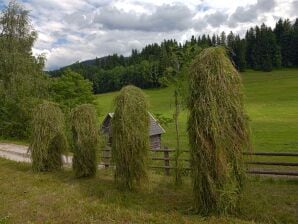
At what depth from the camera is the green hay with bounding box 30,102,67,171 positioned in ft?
52.5

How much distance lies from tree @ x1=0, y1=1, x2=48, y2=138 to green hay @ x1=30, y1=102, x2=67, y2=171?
766 inches

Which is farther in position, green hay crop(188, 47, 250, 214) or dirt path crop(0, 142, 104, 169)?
dirt path crop(0, 142, 104, 169)

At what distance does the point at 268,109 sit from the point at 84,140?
4997 cm

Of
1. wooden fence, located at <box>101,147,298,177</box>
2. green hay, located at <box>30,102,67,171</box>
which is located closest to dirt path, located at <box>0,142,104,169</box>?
green hay, located at <box>30,102,67,171</box>

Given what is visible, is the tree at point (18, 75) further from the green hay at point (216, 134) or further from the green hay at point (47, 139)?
the green hay at point (216, 134)

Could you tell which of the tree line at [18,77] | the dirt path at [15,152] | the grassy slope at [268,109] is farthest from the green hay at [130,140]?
the tree line at [18,77]

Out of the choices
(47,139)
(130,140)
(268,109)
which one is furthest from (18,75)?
(268,109)

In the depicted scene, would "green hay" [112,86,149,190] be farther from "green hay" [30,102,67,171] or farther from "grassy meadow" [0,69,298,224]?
"green hay" [30,102,67,171]

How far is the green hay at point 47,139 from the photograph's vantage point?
52.5ft

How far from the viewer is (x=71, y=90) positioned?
43.9m

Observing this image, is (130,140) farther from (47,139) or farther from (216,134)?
(47,139)

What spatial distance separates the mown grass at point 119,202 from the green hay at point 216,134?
20.9 inches

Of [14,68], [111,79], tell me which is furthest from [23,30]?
[111,79]

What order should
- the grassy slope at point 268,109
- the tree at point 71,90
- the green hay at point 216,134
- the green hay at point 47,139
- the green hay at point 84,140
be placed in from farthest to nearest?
the tree at point 71,90 → the grassy slope at point 268,109 → the green hay at point 47,139 → the green hay at point 84,140 → the green hay at point 216,134
